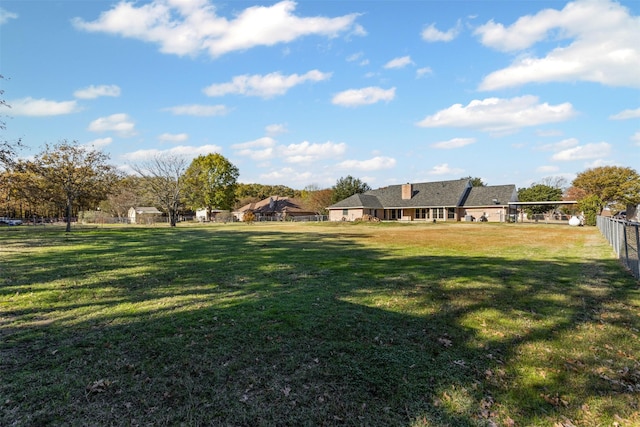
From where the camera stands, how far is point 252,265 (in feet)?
32.0

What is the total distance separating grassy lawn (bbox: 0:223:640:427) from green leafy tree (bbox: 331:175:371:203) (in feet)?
168

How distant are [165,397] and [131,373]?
66 centimetres

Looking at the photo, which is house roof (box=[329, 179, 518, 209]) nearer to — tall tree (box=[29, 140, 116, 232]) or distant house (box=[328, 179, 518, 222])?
distant house (box=[328, 179, 518, 222])

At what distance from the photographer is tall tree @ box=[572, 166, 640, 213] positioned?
50.0 meters

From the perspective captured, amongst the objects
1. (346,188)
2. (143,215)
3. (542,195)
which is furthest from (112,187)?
(542,195)

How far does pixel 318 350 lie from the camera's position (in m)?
4.07

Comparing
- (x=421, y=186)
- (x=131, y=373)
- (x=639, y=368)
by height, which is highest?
(x=421, y=186)

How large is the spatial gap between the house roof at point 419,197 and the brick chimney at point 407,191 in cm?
43

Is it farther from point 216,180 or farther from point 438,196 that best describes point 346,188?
point 216,180

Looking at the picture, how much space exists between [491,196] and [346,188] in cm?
2281

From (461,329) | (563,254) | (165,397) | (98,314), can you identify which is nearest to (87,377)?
(165,397)

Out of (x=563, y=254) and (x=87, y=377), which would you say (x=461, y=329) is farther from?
(x=563, y=254)

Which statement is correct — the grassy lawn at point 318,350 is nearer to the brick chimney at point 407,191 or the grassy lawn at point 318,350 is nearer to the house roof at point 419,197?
the house roof at point 419,197

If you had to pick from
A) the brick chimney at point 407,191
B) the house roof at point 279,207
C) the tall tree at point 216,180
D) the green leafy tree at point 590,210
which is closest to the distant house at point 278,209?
the house roof at point 279,207
